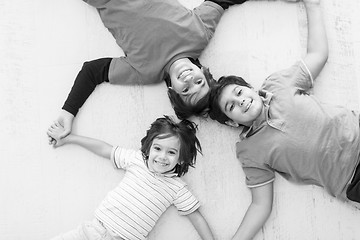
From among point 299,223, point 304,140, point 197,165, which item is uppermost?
point 304,140

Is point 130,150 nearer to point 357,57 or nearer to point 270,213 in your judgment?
point 270,213

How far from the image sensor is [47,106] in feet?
4.41

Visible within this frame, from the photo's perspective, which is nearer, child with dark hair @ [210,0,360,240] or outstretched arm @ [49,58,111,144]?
child with dark hair @ [210,0,360,240]

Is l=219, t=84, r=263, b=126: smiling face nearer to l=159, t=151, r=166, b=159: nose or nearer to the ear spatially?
the ear

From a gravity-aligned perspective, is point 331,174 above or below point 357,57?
below

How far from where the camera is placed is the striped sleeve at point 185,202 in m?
→ 1.26

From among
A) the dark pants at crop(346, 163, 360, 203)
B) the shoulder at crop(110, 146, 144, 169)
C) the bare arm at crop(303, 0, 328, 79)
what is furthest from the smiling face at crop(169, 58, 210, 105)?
the dark pants at crop(346, 163, 360, 203)

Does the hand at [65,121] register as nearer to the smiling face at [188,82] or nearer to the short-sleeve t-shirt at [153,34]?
the short-sleeve t-shirt at [153,34]

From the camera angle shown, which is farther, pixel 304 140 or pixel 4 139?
pixel 4 139

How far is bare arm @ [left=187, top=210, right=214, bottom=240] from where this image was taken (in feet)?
4.12

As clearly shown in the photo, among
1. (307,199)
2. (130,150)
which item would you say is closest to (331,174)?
(307,199)

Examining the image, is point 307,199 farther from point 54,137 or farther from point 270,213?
point 54,137

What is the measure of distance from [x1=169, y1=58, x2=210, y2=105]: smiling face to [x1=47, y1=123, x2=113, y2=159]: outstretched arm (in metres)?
0.26

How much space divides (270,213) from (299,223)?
0.09 m
